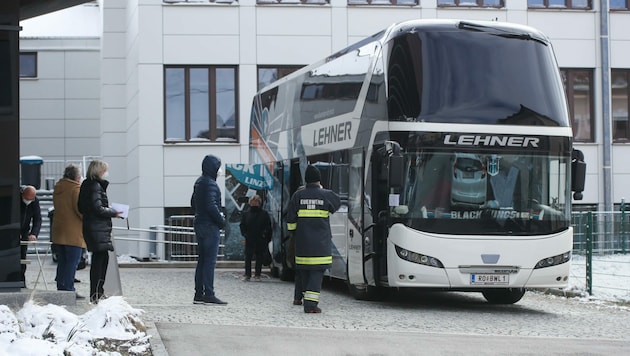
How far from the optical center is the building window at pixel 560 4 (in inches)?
1204

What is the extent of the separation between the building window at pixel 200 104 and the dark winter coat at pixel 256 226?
9192 millimetres

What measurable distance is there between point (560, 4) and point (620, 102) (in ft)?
10.3

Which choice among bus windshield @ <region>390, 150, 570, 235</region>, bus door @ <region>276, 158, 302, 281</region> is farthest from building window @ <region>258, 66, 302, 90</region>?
bus windshield @ <region>390, 150, 570, 235</region>

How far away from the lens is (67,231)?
13594 millimetres

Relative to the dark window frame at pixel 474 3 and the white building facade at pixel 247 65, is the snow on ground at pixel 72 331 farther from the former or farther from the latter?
the dark window frame at pixel 474 3

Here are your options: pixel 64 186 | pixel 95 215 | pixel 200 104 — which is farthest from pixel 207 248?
pixel 200 104

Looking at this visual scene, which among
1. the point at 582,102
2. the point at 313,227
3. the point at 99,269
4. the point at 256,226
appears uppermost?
the point at 582,102

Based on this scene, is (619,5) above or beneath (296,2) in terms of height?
above

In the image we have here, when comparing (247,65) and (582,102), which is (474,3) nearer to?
(582,102)

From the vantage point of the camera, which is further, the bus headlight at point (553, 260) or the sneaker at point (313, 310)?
the bus headlight at point (553, 260)

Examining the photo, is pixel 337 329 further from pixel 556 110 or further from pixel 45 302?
pixel 556 110

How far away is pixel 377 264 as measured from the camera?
14672 millimetres

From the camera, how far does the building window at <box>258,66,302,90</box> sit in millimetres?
29312

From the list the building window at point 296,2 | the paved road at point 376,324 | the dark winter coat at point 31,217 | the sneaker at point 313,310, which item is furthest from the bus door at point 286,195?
the building window at point 296,2
